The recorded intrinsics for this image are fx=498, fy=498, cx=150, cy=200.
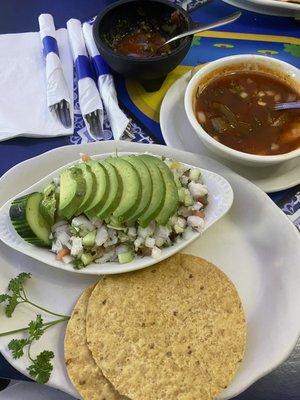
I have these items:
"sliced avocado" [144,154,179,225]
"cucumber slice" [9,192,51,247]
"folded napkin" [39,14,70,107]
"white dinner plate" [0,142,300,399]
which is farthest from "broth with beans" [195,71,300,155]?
"cucumber slice" [9,192,51,247]

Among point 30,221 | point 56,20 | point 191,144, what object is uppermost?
point 56,20

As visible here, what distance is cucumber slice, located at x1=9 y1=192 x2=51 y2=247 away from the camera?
1.77 metres

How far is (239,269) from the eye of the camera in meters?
1.89

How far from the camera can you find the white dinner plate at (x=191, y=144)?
81.7 inches

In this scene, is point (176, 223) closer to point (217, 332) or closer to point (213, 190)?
point (213, 190)

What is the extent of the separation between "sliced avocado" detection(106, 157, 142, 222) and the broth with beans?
1.44 feet

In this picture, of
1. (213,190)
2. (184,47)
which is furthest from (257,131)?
(184,47)

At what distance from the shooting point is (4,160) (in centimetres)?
219

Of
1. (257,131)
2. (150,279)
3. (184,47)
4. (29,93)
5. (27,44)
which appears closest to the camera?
(150,279)

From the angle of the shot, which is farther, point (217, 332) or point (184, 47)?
point (184, 47)

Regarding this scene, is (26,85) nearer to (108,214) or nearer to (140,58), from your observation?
(140,58)

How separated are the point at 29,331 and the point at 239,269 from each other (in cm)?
80

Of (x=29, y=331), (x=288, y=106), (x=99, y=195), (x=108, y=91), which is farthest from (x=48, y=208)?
(x=288, y=106)

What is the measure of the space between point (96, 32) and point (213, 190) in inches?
36.7
